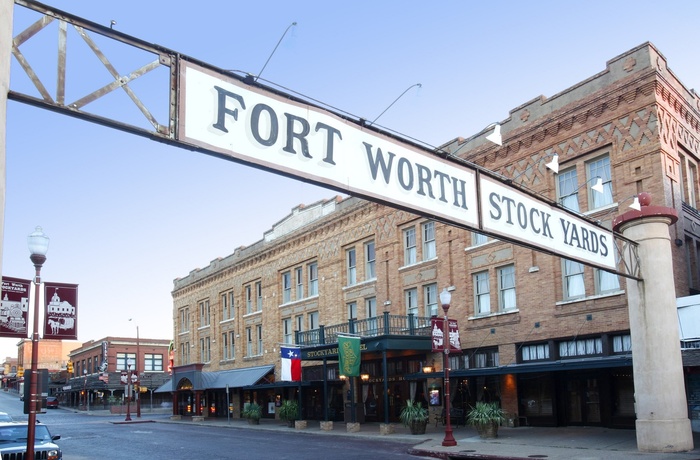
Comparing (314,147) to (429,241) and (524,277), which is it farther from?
(429,241)

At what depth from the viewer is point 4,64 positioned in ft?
18.8

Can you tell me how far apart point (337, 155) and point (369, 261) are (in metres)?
28.6

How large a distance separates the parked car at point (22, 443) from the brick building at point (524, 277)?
1123 centimetres

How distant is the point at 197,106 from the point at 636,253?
1408cm

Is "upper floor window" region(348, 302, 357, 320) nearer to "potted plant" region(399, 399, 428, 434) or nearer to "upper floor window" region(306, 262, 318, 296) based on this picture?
"upper floor window" region(306, 262, 318, 296)

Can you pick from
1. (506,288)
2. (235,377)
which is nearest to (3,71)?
(506,288)

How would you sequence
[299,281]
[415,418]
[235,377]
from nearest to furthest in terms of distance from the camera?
[415,418] < [299,281] < [235,377]

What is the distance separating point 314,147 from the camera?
8.16m

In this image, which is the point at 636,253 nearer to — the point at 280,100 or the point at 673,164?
the point at 673,164

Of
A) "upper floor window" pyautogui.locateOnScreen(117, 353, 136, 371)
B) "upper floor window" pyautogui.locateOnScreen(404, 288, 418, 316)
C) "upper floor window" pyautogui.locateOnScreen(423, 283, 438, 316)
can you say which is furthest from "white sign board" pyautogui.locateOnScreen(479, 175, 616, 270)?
"upper floor window" pyautogui.locateOnScreen(117, 353, 136, 371)

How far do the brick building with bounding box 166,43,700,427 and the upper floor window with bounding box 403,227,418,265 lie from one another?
7cm

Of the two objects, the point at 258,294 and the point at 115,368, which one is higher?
the point at 258,294

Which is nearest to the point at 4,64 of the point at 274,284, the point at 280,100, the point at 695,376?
the point at 280,100

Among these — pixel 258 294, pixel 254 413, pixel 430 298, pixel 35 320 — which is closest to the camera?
pixel 35 320
